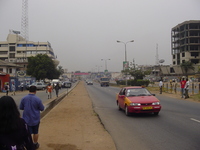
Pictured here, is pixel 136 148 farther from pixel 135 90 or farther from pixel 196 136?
pixel 135 90

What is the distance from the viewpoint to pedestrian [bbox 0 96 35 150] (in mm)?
2939

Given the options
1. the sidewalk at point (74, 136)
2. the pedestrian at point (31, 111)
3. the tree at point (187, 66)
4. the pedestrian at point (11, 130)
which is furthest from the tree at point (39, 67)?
the pedestrian at point (11, 130)

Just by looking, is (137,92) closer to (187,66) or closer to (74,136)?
(74,136)

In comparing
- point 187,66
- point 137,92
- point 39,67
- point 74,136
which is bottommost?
point 74,136

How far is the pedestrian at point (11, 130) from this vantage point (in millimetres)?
2939

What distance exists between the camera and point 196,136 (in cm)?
717

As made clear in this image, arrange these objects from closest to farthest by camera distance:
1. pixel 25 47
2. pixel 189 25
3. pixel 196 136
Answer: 1. pixel 196 136
2. pixel 189 25
3. pixel 25 47

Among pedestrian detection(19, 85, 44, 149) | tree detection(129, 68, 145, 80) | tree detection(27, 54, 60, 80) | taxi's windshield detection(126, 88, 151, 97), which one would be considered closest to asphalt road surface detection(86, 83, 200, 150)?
taxi's windshield detection(126, 88, 151, 97)

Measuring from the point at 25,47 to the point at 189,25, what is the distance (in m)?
63.9

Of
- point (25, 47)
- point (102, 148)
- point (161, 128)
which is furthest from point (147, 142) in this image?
point (25, 47)

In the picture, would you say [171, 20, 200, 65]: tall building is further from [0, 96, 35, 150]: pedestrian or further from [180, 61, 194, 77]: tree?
[0, 96, 35, 150]: pedestrian

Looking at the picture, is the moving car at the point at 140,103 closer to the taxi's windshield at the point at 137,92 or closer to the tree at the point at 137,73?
the taxi's windshield at the point at 137,92

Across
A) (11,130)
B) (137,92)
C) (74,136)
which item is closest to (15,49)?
(137,92)

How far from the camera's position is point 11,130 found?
301cm
